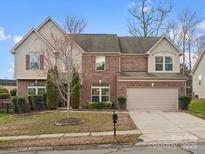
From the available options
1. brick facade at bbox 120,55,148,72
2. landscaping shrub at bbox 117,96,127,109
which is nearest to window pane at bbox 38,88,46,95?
landscaping shrub at bbox 117,96,127,109

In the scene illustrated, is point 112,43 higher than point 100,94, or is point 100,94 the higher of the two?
point 112,43

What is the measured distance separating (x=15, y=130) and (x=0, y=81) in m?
58.2

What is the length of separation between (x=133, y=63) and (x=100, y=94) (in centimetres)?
486

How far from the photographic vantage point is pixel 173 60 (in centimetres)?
2991

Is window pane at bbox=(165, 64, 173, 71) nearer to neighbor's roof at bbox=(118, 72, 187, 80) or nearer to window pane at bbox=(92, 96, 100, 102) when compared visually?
neighbor's roof at bbox=(118, 72, 187, 80)

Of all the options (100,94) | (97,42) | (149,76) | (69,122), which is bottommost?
(69,122)

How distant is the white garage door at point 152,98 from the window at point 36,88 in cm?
871

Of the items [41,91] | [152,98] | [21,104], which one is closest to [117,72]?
[152,98]

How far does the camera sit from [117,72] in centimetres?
2936

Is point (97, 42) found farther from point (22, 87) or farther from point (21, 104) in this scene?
point (21, 104)

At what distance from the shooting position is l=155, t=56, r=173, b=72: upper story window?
29891 millimetres

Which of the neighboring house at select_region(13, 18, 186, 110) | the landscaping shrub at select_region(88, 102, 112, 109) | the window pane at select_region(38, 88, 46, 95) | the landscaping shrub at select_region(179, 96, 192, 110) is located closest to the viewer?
the landscaping shrub at select_region(179, 96, 192, 110)

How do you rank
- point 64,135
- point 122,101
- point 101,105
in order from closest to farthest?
point 64,135
point 122,101
point 101,105

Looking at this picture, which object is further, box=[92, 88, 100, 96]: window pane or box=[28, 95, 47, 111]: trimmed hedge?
box=[92, 88, 100, 96]: window pane
